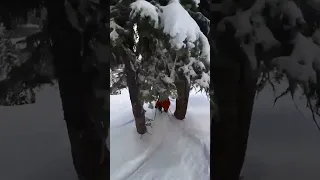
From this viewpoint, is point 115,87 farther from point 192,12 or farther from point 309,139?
point 309,139

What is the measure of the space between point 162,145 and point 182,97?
222 mm

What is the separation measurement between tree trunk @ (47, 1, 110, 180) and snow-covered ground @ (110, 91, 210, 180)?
0.11 metres

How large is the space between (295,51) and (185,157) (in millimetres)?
572

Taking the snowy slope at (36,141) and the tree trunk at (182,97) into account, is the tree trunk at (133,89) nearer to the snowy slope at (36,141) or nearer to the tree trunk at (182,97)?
the tree trunk at (182,97)

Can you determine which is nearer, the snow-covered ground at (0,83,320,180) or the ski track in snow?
the snow-covered ground at (0,83,320,180)

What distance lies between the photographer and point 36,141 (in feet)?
3.38

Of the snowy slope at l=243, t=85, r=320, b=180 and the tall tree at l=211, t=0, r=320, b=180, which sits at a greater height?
the tall tree at l=211, t=0, r=320, b=180

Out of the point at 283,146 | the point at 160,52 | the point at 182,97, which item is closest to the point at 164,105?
the point at 182,97

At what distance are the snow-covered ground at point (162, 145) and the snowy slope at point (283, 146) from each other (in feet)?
0.59

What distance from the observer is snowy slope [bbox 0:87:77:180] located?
102cm

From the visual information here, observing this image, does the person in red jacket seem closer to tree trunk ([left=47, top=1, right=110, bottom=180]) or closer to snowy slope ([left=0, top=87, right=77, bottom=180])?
tree trunk ([left=47, top=1, right=110, bottom=180])

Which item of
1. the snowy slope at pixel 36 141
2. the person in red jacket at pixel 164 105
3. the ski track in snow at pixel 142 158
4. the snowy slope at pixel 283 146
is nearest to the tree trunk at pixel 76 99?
the snowy slope at pixel 36 141

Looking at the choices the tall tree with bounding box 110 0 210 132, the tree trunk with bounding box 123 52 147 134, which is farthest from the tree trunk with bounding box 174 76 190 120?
the tree trunk with bounding box 123 52 147 134

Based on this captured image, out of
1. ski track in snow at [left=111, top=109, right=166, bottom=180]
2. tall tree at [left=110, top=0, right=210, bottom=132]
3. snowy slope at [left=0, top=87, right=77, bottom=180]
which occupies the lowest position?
ski track in snow at [left=111, top=109, right=166, bottom=180]
